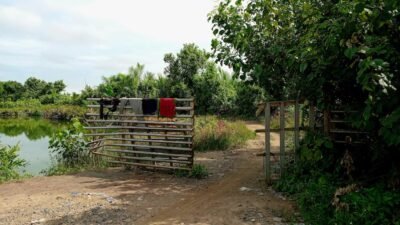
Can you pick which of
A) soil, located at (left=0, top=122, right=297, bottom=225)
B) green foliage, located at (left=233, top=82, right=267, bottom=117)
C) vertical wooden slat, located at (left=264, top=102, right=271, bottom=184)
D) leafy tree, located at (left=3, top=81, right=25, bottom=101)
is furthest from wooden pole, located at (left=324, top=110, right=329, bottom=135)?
leafy tree, located at (left=3, top=81, right=25, bottom=101)

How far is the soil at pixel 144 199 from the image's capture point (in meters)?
5.47

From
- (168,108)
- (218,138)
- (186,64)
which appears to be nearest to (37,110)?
(186,64)

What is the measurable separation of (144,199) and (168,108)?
2.49 m

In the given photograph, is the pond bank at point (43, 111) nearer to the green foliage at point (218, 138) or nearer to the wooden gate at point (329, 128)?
the green foliage at point (218, 138)

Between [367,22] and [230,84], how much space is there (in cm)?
2234

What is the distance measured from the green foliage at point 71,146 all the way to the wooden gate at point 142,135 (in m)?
0.35

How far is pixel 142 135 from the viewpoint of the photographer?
8.77 meters

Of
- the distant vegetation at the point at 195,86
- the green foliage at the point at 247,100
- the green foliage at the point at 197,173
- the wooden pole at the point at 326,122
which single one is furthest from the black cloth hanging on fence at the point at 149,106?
the green foliage at the point at 247,100

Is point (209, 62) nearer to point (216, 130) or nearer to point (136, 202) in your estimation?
point (216, 130)

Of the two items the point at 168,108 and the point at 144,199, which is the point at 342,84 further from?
the point at 168,108

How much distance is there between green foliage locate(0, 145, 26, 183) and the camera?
9.09 meters

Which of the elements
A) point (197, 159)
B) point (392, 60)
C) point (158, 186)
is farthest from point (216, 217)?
point (197, 159)

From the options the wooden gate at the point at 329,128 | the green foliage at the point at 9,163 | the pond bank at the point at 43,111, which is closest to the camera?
the wooden gate at the point at 329,128

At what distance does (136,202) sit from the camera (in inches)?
251
